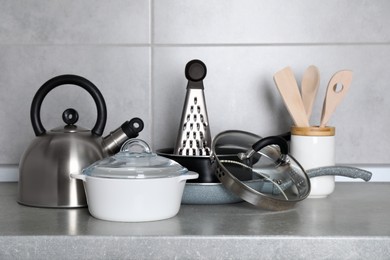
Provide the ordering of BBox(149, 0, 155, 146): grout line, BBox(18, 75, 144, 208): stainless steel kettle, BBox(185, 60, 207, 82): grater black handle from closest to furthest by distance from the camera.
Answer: BBox(18, 75, 144, 208): stainless steel kettle < BBox(185, 60, 207, 82): grater black handle < BBox(149, 0, 155, 146): grout line

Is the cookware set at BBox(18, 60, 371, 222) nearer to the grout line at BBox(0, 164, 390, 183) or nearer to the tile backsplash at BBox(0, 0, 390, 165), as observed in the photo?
the tile backsplash at BBox(0, 0, 390, 165)

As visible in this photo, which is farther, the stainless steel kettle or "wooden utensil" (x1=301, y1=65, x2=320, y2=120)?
"wooden utensil" (x1=301, y1=65, x2=320, y2=120)

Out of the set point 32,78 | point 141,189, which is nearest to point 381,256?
point 141,189

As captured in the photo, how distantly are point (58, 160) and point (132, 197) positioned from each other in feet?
0.68

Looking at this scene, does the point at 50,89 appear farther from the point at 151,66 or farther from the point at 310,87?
the point at 310,87

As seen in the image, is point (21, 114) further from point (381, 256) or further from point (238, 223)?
point (381, 256)

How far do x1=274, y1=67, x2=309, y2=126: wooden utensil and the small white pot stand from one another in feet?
1.13

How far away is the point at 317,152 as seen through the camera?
1.27m

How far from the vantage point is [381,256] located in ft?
3.09

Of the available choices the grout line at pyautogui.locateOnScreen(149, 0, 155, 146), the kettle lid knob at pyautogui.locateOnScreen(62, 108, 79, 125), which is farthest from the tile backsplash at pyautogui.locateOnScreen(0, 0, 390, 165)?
the kettle lid knob at pyautogui.locateOnScreen(62, 108, 79, 125)

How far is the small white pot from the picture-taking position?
1014mm

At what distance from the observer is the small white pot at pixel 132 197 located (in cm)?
101

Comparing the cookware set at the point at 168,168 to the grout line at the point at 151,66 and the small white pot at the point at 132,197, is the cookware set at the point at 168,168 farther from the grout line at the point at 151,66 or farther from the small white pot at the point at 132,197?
the grout line at the point at 151,66

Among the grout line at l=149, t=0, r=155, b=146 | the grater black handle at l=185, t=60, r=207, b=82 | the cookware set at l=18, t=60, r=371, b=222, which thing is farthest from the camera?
the grout line at l=149, t=0, r=155, b=146
